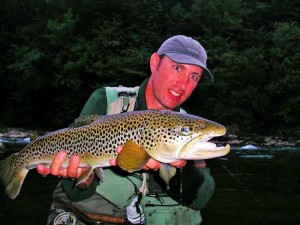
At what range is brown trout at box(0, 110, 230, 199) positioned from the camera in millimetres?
3201

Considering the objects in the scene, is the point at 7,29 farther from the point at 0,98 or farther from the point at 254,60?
the point at 254,60

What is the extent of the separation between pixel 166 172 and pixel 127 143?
0.69 metres

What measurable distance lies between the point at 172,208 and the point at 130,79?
27.7 meters

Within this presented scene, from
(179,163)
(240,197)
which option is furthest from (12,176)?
(240,197)

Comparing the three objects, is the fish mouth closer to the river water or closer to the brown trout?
the brown trout

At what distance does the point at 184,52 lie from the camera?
419 centimetres

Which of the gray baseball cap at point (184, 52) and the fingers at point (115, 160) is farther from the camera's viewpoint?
the gray baseball cap at point (184, 52)

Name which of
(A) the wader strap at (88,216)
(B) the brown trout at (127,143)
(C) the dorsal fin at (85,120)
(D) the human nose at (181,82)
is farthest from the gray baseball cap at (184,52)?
(A) the wader strap at (88,216)

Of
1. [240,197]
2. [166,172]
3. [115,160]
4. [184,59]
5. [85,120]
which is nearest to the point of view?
[115,160]

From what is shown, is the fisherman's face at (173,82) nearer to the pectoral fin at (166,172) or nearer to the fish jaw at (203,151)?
the pectoral fin at (166,172)

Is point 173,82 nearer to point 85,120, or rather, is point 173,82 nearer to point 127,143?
point 85,120

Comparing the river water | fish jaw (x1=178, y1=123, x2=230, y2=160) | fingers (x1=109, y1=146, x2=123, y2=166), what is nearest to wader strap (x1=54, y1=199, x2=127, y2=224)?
fingers (x1=109, y1=146, x2=123, y2=166)

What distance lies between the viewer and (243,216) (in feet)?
29.4

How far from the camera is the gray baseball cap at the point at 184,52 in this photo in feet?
13.6
